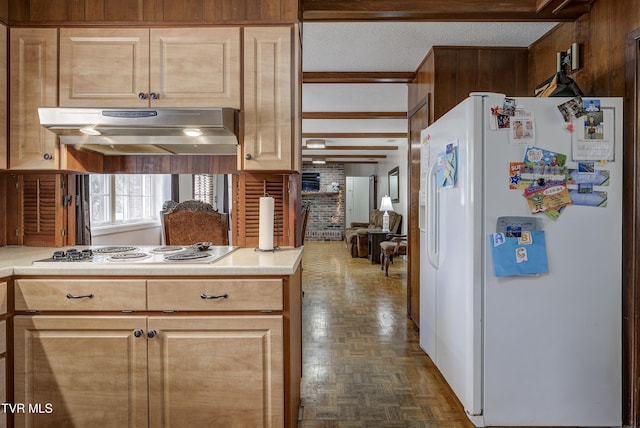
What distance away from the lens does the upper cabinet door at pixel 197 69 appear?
197 cm

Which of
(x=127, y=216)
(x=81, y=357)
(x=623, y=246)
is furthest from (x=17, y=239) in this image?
(x=623, y=246)

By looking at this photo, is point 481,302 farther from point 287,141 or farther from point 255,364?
point 287,141

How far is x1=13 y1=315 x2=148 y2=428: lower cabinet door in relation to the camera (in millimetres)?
1629

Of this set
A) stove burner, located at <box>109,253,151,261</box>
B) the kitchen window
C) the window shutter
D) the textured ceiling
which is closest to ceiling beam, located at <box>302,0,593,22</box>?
the textured ceiling

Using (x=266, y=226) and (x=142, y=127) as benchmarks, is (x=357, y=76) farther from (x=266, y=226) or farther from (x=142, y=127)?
(x=142, y=127)

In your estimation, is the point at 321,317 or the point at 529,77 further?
the point at 321,317

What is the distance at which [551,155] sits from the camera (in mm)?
1866

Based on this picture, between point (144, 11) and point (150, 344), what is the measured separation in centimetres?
169

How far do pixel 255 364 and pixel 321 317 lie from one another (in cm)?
215

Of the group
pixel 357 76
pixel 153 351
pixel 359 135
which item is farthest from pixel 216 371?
pixel 359 135

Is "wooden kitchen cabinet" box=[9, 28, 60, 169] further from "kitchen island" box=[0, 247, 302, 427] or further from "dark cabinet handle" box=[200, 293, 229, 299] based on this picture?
"dark cabinet handle" box=[200, 293, 229, 299]

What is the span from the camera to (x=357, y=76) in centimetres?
365

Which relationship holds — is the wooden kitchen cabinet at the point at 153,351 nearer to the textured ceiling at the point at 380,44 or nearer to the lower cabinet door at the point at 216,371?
the lower cabinet door at the point at 216,371

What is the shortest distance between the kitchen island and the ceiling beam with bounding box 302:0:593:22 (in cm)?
168
